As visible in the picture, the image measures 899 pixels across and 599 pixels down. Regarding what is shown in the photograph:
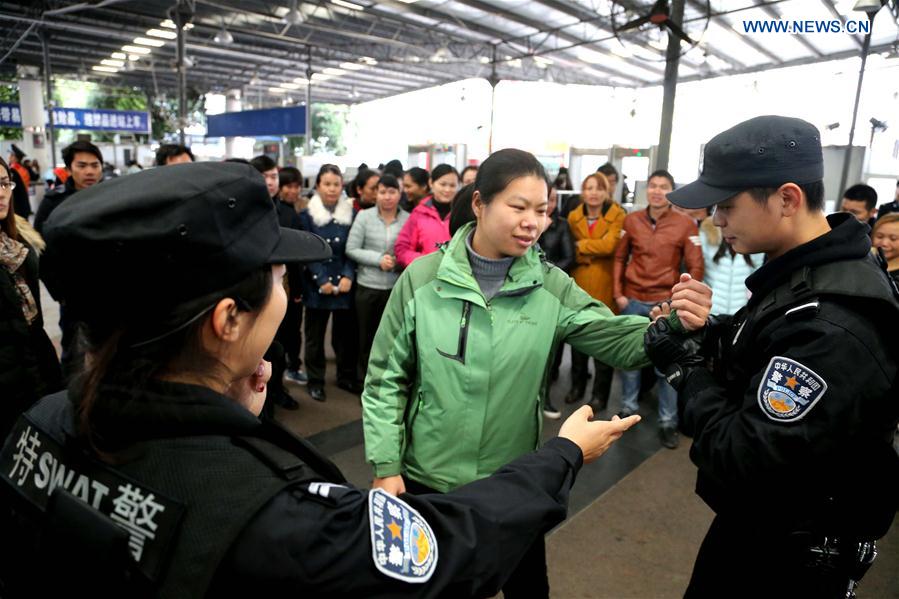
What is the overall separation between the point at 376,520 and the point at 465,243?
1.07m

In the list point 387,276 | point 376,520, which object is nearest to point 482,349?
point 376,520

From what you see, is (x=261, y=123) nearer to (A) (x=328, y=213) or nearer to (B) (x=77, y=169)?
(A) (x=328, y=213)

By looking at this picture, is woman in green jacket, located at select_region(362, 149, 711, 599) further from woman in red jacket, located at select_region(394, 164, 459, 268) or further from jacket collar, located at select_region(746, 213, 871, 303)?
woman in red jacket, located at select_region(394, 164, 459, 268)

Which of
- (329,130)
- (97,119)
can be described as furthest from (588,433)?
(329,130)

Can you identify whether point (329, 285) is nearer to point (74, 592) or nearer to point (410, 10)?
point (74, 592)

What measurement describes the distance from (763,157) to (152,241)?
115 centimetres

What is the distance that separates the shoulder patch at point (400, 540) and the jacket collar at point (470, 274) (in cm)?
83

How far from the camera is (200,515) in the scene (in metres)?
0.64

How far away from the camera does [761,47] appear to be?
14609mm

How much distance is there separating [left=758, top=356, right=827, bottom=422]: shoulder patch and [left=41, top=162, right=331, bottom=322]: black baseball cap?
95 cm


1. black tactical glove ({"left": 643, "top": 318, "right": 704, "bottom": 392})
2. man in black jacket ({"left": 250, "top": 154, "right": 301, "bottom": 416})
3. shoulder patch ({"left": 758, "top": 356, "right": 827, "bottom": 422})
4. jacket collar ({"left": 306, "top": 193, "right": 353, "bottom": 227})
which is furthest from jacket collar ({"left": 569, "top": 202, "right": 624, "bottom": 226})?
shoulder patch ({"left": 758, "top": 356, "right": 827, "bottom": 422})

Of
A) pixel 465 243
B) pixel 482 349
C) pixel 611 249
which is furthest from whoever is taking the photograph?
pixel 611 249

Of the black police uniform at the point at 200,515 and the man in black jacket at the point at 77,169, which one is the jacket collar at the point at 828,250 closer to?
the black police uniform at the point at 200,515

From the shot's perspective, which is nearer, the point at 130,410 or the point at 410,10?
the point at 130,410
